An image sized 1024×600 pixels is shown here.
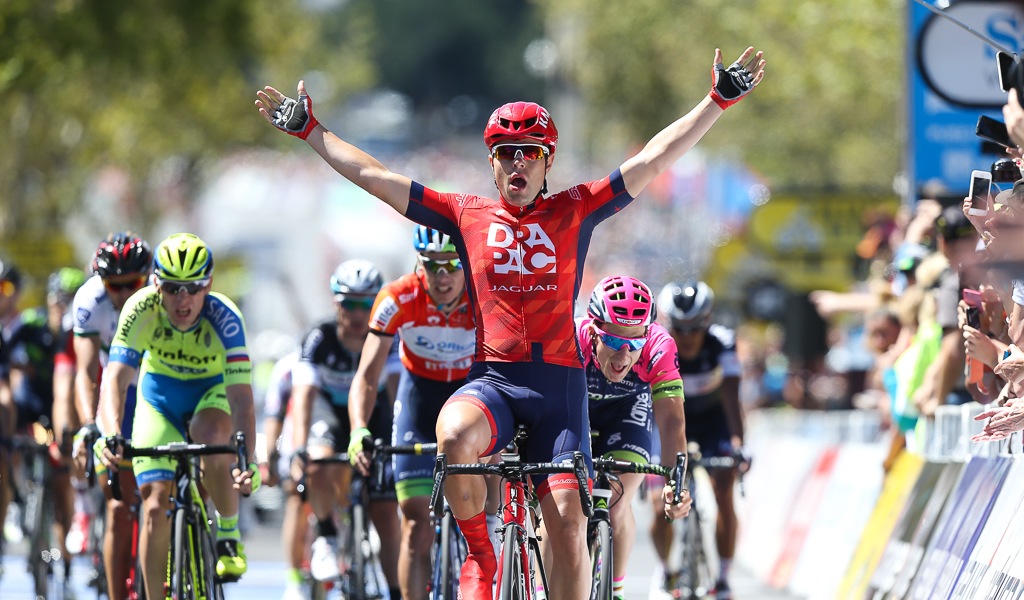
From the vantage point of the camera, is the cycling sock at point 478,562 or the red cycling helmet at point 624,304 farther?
the red cycling helmet at point 624,304

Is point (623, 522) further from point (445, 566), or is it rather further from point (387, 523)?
point (387, 523)

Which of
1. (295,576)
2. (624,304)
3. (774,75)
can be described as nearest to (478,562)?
(624,304)

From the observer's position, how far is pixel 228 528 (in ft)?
33.2

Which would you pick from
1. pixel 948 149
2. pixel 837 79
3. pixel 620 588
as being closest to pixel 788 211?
pixel 837 79

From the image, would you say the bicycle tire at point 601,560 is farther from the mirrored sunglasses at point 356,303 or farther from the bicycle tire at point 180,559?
the mirrored sunglasses at point 356,303

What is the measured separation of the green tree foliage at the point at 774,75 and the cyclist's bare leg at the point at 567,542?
1765cm

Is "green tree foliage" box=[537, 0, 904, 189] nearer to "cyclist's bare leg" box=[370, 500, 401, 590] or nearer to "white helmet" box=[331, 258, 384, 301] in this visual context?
"white helmet" box=[331, 258, 384, 301]

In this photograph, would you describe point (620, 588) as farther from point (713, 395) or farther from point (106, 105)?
point (106, 105)

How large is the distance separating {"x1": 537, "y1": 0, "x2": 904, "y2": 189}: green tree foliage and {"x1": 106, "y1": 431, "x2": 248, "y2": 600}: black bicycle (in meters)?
16.6

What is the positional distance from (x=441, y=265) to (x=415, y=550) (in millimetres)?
1458

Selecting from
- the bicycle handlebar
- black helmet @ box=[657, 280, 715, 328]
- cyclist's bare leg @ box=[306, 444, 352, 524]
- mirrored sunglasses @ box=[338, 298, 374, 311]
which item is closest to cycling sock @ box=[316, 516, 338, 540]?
cyclist's bare leg @ box=[306, 444, 352, 524]

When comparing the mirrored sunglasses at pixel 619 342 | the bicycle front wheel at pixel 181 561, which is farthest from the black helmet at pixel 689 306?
the bicycle front wheel at pixel 181 561

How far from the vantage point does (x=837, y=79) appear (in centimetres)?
3284

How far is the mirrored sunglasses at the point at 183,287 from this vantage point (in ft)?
32.6
